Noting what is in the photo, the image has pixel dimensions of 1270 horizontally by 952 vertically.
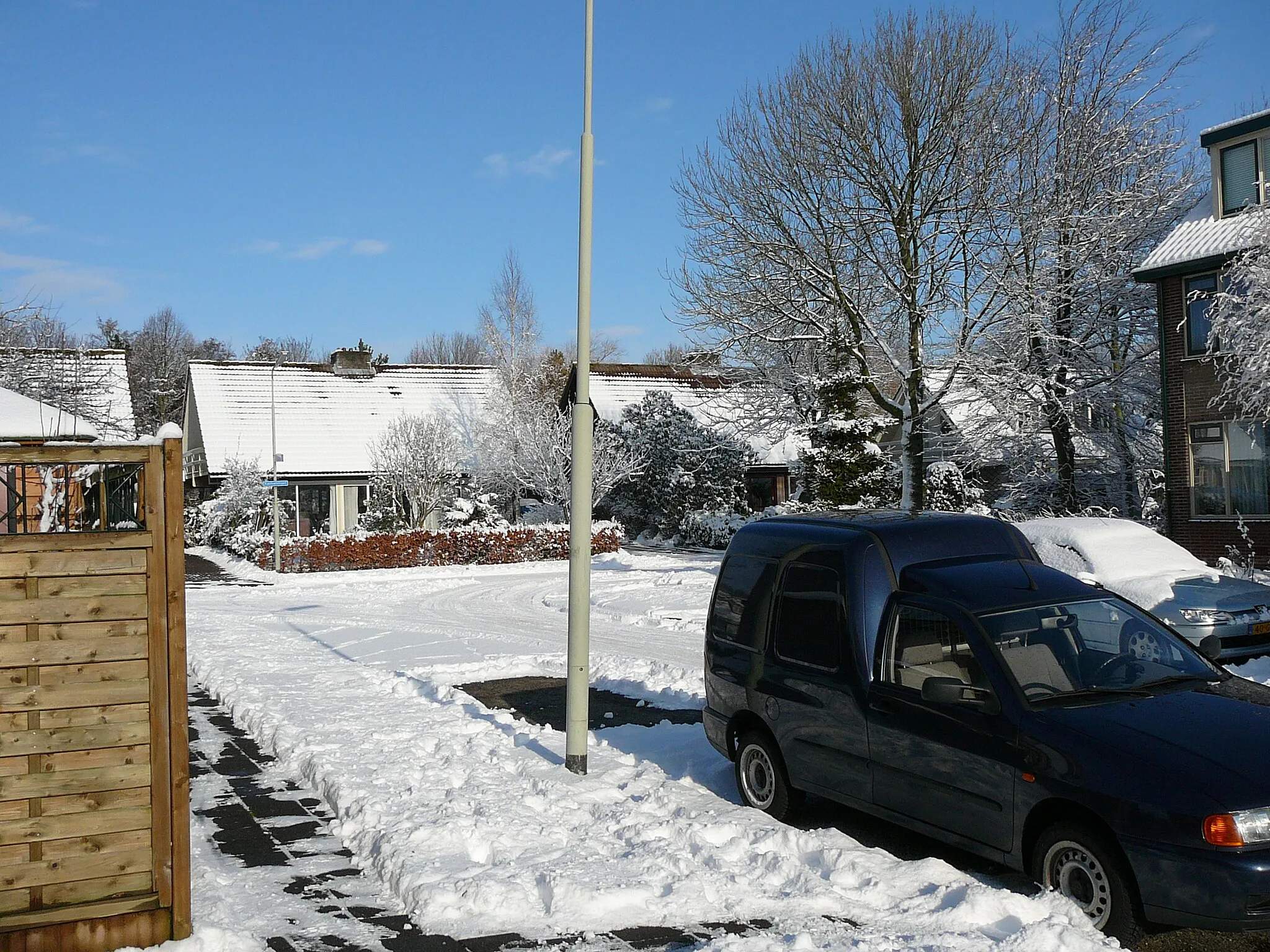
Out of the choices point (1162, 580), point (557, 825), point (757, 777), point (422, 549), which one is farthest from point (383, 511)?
point (557, 825)

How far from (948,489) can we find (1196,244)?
12.0 m

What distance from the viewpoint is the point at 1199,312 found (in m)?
24.1

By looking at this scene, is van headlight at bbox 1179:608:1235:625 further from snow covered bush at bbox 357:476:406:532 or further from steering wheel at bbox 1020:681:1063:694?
snow covered bush at bbox 357:476:406:532

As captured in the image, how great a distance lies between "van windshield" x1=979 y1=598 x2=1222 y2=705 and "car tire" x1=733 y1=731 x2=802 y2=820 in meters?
1.81

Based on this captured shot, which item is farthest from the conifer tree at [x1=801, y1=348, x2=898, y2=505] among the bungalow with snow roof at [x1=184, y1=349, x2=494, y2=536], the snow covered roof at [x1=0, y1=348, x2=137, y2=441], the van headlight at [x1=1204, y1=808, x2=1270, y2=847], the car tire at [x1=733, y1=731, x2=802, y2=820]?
the van headlight at [x1=1204, y1=808, x2=1270, y2=847]

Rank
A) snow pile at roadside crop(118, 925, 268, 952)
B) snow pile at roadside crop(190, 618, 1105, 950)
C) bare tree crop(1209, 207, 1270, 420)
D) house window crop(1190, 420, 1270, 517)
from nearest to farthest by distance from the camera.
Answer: snow pile at roadside crop(118, 925, 268, 952), snow pile at roadside crop(190, 618, 1105, 950), bare tree crop(1209, 207, 1270, 420), house window crop(1190, 420, 1270, 517)

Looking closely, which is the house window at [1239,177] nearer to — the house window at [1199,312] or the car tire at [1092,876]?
the house window at [1199,312]

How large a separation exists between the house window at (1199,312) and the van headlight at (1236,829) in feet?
69.5

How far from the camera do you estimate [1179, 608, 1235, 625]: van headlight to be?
40.4ft

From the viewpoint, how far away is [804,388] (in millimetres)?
31328


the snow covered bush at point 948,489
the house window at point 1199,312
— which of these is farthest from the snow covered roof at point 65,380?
the house window at point 1199,312

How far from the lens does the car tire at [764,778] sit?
7.12 metres

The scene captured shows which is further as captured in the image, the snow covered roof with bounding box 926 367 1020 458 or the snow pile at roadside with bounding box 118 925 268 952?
the snow covered roof with bounding box 926 367 1020 458

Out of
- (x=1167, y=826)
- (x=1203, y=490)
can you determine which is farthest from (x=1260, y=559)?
(x=1167, y=826)
